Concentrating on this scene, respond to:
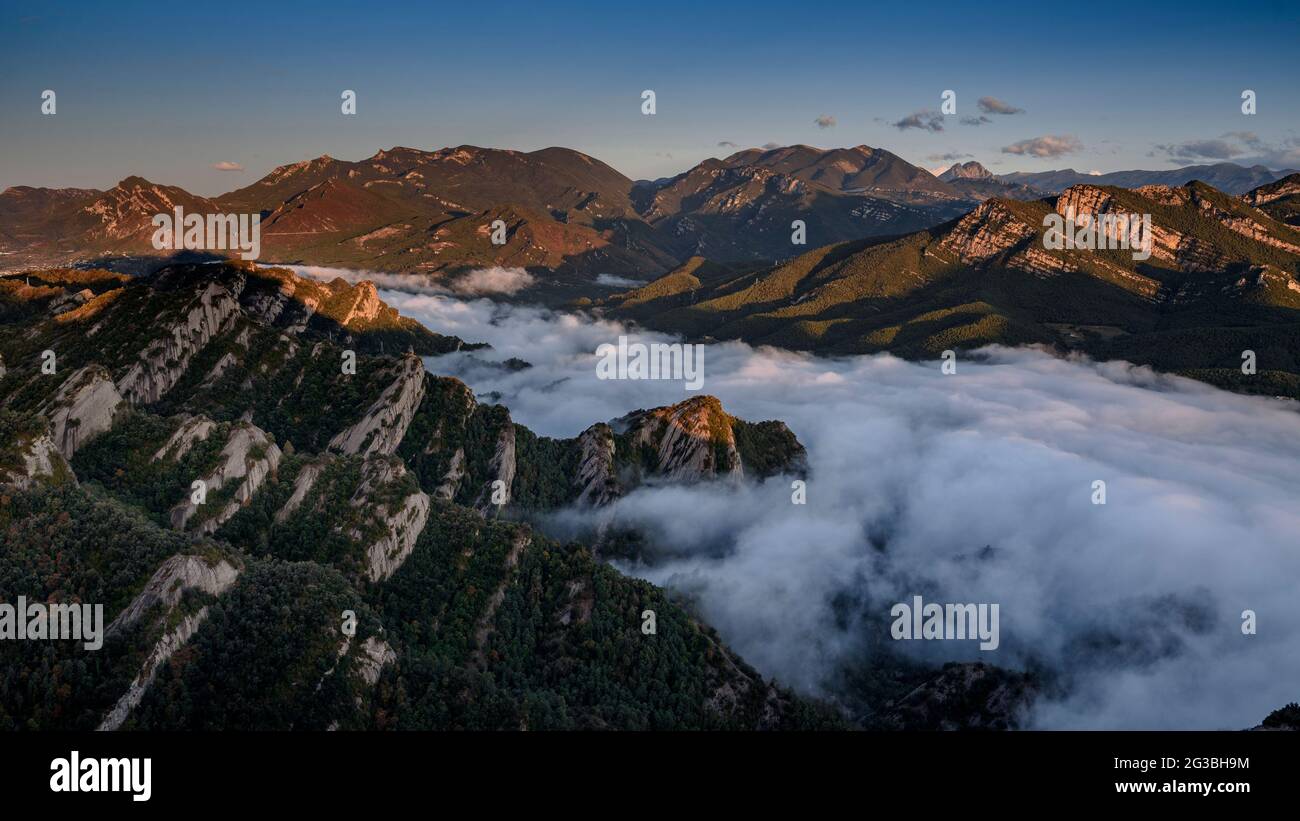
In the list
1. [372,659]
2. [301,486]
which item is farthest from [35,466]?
[372,659]

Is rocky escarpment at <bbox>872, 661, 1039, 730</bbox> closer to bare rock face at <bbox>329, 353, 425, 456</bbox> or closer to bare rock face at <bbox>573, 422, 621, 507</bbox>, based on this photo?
bare rock face at <bbox>573, 422, 621, 507</bbox>

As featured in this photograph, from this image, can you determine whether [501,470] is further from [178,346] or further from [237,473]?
[178,346]

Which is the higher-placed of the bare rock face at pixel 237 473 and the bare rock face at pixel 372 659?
the bare rock face at pixel 237 473

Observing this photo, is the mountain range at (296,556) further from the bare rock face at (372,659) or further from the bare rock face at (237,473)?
the bare rock face at (237,473)

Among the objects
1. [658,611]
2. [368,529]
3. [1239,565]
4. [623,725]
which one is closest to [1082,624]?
[1239,565]

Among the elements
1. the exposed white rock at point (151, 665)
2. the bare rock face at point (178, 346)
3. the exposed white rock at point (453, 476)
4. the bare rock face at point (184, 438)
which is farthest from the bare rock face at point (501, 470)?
the exposed white rock at point (151, 665)
